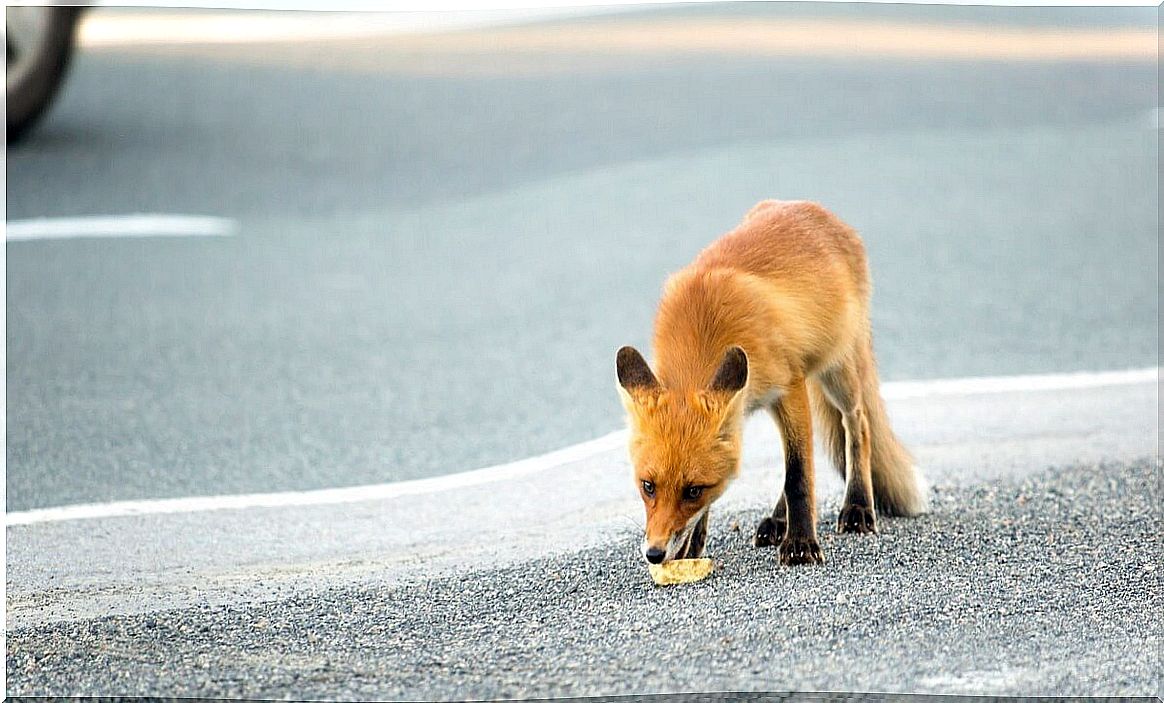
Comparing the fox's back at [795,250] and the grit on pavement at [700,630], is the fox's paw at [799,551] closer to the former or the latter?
the grit on pavement at [700,630]

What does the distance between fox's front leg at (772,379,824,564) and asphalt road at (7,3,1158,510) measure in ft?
6.71

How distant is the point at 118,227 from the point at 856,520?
627cm

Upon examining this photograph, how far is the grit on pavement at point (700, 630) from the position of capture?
10.6ft

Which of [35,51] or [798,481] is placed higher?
[35,51]

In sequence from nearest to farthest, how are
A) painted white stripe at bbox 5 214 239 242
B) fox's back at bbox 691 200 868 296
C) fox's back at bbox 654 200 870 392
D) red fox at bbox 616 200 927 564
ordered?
red fox at bbox 616 200 927 564, fox's back at bbox 654 200 870 392, fox's back at bbox 691 200 868 296, painted white stripe at bbox 5 214 239 242

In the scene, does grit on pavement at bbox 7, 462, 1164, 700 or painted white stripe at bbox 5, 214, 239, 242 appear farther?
painted white stripe at bbox 5, 214, 239, 242

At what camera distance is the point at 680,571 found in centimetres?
386

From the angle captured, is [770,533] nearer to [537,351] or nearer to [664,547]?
[664,547]

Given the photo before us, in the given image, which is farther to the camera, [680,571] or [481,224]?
[481,224]

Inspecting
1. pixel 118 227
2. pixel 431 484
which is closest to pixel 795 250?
pixel 431 484

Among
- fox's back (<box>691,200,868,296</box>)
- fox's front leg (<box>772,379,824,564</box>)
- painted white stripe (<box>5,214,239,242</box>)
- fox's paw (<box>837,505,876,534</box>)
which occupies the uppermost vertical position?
fox's back (<box>691,200,868,296</box>)

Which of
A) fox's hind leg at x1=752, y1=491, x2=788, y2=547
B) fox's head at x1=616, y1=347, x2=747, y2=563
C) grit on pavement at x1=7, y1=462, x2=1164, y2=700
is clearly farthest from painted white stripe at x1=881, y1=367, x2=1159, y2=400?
fox's head at x1=616, y1=347, x2=747, y2=563

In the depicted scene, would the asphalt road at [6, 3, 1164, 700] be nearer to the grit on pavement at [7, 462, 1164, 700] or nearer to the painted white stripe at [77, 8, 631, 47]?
the grit on pavement at [7, 462, 1164, 700]

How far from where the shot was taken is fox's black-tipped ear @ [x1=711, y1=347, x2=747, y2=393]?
11.7 ft
